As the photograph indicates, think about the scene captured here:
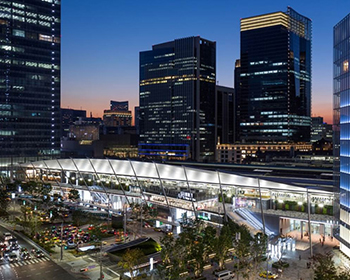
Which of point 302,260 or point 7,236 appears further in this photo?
point 7,236

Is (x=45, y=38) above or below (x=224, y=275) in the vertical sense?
above

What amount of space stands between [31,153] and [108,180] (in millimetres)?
70717

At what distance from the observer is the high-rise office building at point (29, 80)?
134 m

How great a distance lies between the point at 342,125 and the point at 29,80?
120m

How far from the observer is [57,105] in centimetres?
14825

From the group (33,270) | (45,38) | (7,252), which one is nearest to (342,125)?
(33,270)

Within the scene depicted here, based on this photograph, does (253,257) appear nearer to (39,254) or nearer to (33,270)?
(33,270)

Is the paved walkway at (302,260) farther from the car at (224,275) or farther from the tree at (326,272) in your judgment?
the tree at (326,272)

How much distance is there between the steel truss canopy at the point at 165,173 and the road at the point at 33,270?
2500cm

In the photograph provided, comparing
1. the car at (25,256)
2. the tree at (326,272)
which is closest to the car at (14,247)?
the car at (25,256)

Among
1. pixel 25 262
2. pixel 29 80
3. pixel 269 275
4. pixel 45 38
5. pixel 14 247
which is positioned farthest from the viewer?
pixel 45 38

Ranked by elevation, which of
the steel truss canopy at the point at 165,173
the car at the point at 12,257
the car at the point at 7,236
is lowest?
the car at the point at 12,257

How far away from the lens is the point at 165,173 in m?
68.8

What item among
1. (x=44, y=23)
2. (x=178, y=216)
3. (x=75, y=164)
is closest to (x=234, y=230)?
(x=178, y=216)
